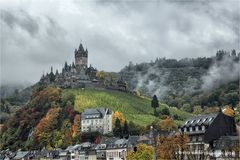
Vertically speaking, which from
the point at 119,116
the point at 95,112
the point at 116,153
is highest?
the point at 95,112

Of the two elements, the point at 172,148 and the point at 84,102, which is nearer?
the point at 172,148

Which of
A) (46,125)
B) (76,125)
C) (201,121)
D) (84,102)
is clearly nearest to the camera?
(201,121)

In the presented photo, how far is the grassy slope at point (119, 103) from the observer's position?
166m

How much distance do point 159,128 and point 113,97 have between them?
48544 millimetres

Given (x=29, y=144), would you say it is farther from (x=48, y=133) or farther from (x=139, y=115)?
(x=139, y=115)

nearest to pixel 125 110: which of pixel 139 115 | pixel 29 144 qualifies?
pixel 139 115

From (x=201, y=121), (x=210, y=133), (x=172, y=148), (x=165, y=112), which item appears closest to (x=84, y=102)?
(x=165, y=112)

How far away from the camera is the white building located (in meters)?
155

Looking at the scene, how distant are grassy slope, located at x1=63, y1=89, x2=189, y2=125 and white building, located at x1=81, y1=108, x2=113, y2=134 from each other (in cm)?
653

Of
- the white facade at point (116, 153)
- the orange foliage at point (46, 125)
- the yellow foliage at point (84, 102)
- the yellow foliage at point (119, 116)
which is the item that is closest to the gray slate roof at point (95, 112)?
the yellow foliage at point (119, 116)

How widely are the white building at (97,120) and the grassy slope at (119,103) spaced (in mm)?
6525

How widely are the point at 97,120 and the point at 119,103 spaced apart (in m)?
23.7

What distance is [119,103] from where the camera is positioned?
17962 cm

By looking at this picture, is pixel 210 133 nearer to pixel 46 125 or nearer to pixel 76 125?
pixel 76 125
